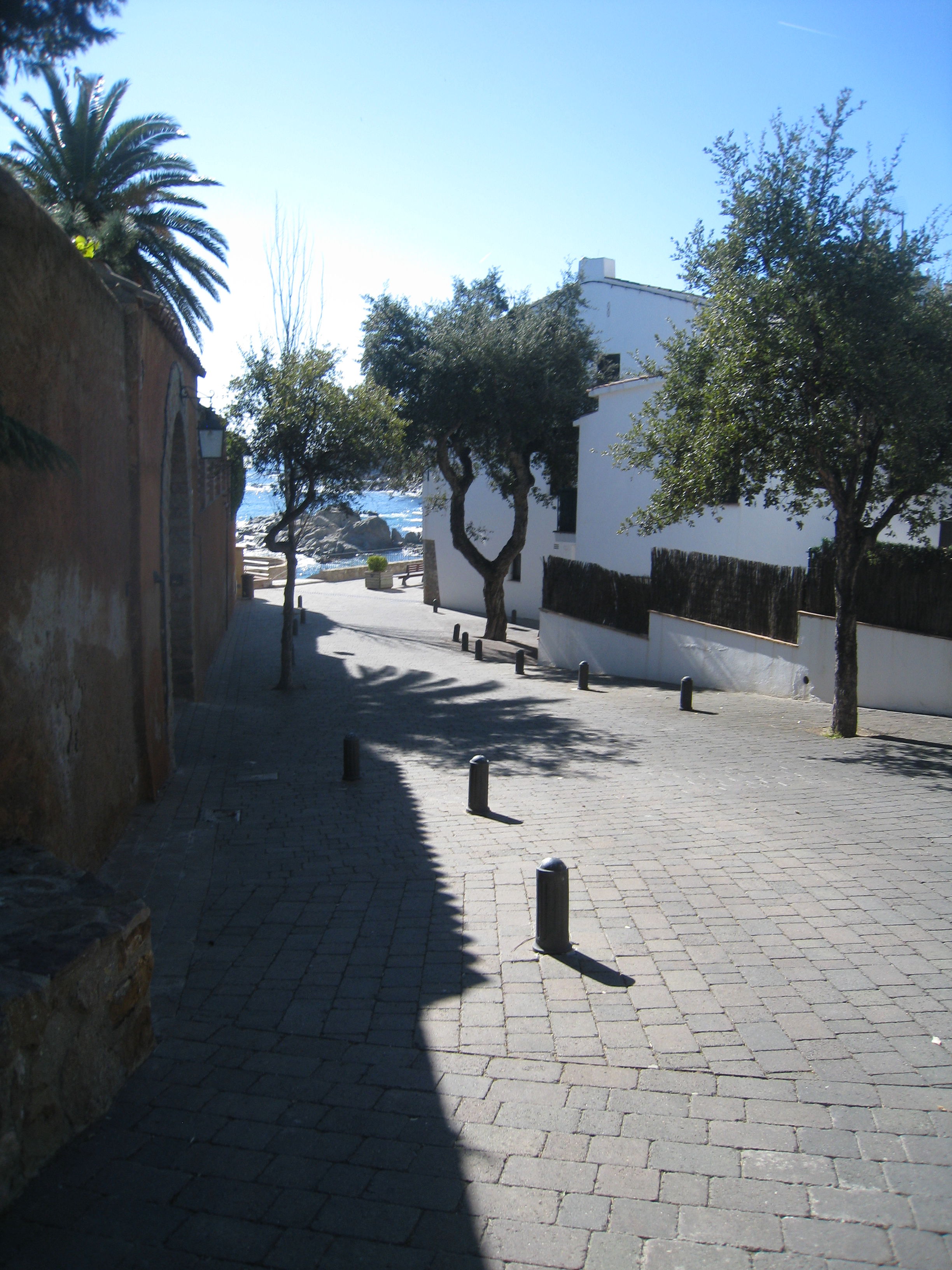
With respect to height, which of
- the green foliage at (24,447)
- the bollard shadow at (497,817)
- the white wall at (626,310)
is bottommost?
the bollard shadow at (497,817)

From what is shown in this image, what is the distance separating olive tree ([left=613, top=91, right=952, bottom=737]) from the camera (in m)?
10.1

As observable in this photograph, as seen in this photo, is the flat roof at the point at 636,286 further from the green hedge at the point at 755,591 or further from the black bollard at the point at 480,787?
the black bollard at the point at 480,787

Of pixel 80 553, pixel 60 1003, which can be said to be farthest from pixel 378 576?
pixel 60 1003

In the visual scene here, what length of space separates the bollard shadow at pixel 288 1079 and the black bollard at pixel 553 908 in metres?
0.41

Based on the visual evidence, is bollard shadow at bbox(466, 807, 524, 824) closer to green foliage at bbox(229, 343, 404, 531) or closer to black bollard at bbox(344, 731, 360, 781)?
black bollard at bbox(344, 731, 360, 781)

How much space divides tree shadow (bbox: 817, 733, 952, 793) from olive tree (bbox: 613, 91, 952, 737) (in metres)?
0.50

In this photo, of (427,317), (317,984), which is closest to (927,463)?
(317,984)

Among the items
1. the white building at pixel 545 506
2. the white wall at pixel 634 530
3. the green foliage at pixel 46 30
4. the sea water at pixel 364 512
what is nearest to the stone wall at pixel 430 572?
the white building at pixel 545 506

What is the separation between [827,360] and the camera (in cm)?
1016

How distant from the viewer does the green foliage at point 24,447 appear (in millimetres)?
3852

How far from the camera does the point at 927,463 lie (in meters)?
10.5

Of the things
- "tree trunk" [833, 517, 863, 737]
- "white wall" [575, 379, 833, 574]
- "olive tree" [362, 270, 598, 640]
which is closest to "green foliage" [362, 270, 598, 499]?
"olive tree" [362, 270, 598, 640]

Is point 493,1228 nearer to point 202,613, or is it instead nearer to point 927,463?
point 927,463

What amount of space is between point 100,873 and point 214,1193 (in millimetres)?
3745
